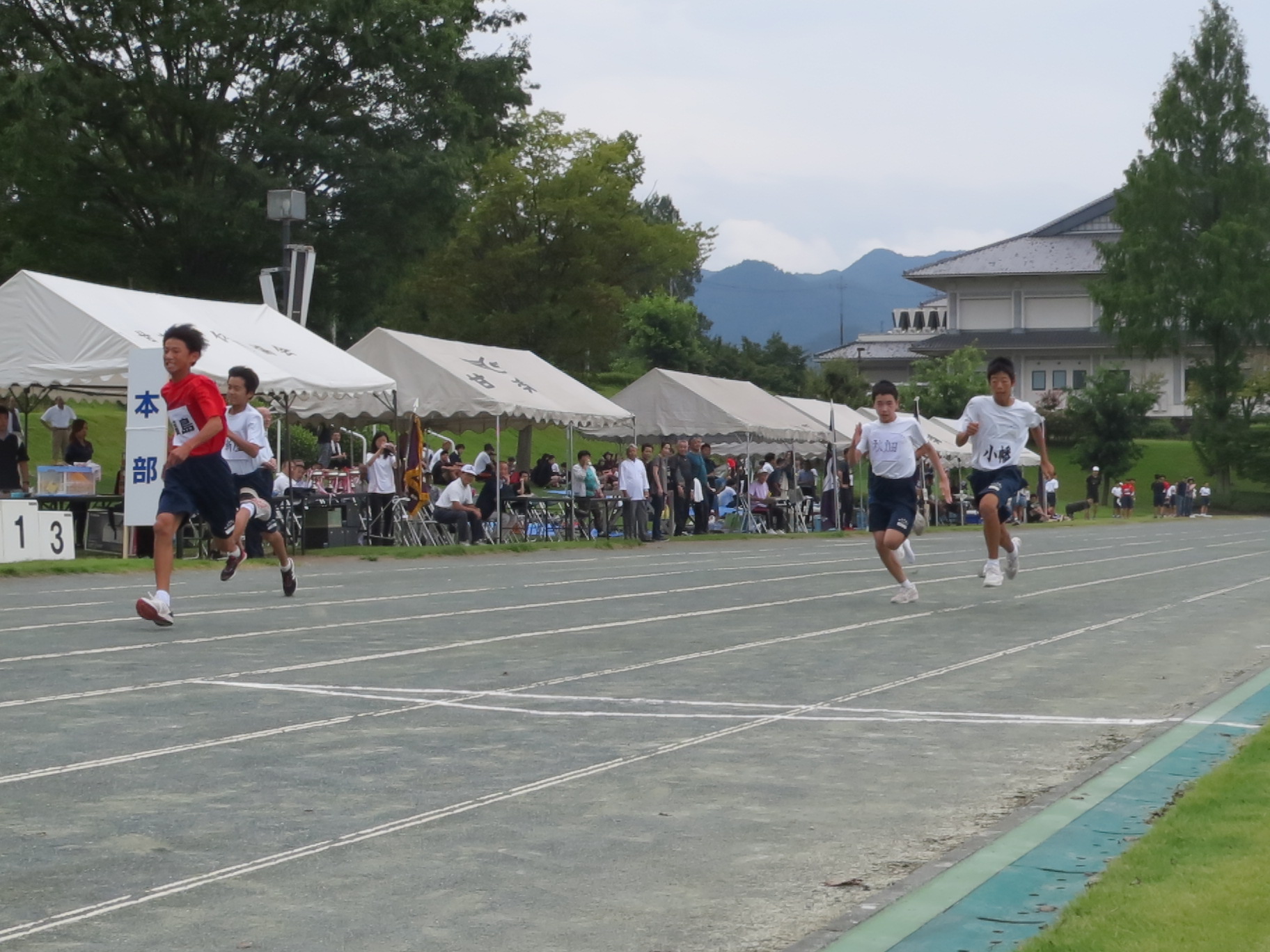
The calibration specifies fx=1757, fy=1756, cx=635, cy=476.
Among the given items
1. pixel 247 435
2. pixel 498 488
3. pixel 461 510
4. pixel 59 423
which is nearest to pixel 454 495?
pixel 461 510

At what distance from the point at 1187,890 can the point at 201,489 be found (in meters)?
8.57

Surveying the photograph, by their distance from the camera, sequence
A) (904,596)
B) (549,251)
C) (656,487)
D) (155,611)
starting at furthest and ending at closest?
(549,251) → (656,487) → (904,596) → (155,611)

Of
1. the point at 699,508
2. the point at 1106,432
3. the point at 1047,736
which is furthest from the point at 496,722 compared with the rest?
the point at 1106,432

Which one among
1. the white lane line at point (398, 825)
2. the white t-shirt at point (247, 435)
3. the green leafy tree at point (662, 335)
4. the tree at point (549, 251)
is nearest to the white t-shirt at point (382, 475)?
the white t-shirt at point (247, 435)

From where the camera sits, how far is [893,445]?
14.7m

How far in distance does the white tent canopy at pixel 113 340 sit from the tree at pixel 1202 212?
56.1 metres

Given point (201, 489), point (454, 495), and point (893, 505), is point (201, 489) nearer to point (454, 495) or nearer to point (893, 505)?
point (893, 505)

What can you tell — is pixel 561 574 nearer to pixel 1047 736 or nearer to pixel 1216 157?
pixel 1047 736

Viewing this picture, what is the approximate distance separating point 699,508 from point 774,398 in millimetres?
5590

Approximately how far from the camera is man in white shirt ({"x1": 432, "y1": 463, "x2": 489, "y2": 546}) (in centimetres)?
2656

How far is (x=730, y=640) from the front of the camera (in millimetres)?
11406

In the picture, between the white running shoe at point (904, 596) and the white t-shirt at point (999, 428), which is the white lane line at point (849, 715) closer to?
the white running shoe at point (904, 596)

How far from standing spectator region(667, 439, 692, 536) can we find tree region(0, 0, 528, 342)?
38.1ft

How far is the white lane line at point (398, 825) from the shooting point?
14.7 ft
